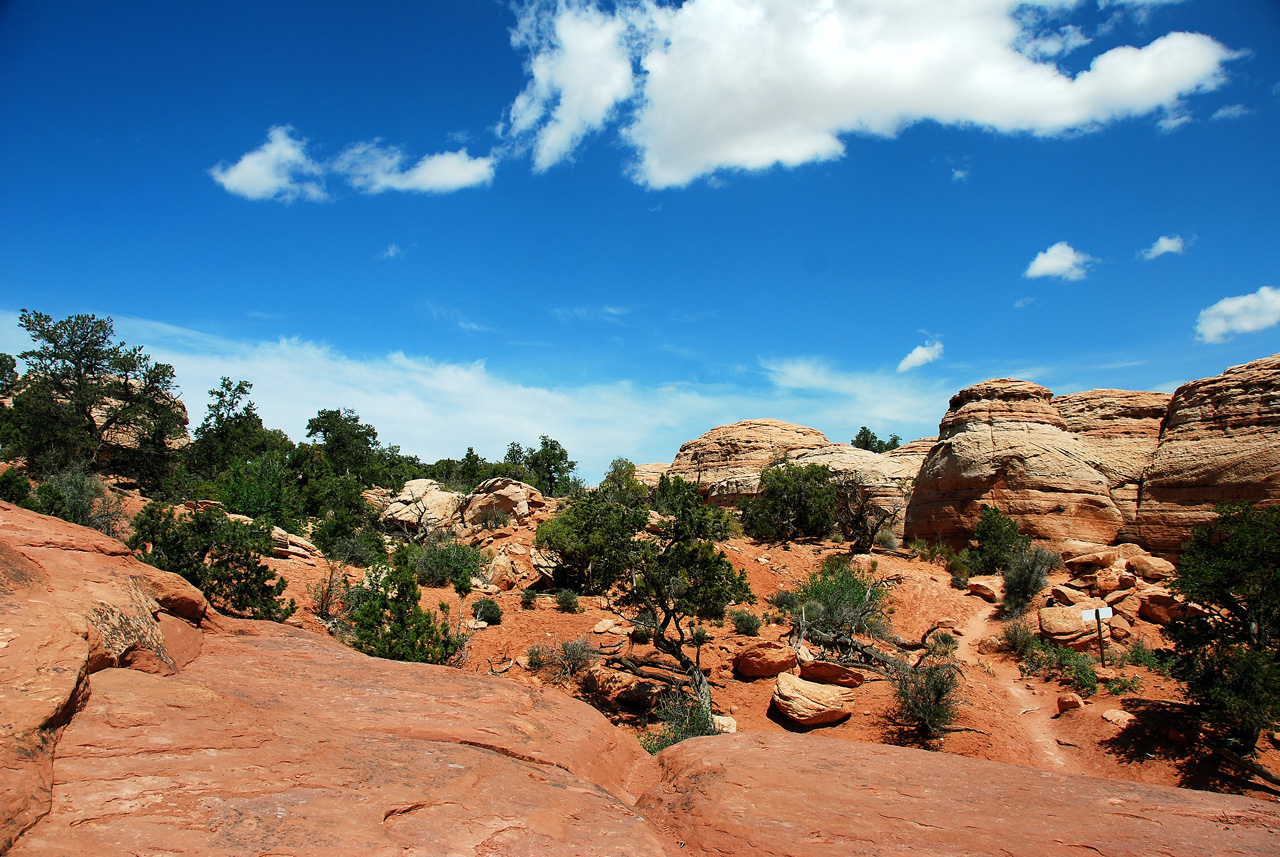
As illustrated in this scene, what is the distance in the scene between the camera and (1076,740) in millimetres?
11242

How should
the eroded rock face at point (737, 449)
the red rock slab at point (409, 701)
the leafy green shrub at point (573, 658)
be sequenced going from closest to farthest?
1. the red rock slab at point (409, 701)
2. the leafy green shrub at point (573, 658)
3. the eroded rock face at point (737, 449)

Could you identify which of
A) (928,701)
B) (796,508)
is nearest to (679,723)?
(928,701)

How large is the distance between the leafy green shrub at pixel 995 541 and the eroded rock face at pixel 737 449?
714 inches

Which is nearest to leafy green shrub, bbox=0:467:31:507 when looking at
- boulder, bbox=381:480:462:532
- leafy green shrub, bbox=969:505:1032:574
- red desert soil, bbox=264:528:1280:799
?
red desert soil, bbox=264:528:1280:799

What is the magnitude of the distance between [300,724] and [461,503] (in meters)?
25.2

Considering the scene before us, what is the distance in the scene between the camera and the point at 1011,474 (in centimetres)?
2411

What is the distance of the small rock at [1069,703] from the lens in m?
12.1

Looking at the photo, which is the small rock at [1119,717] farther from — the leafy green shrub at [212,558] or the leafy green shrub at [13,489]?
the leafy green shrub at [13,489]

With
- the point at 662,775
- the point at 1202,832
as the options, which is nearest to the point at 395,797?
the point at 662,775

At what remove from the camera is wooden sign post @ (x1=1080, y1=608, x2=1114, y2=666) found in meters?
→ 13.8

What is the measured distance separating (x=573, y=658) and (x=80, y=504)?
46.6 ft

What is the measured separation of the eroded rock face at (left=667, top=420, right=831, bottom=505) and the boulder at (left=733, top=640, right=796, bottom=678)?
83.3 ft

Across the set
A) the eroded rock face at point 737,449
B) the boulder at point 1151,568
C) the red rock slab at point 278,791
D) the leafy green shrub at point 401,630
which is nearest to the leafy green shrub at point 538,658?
the leafy green shrub at point 401,630

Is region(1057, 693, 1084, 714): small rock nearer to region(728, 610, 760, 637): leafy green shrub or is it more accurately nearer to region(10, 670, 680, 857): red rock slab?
region(728, 610, 760, 637): leafy green shrub
